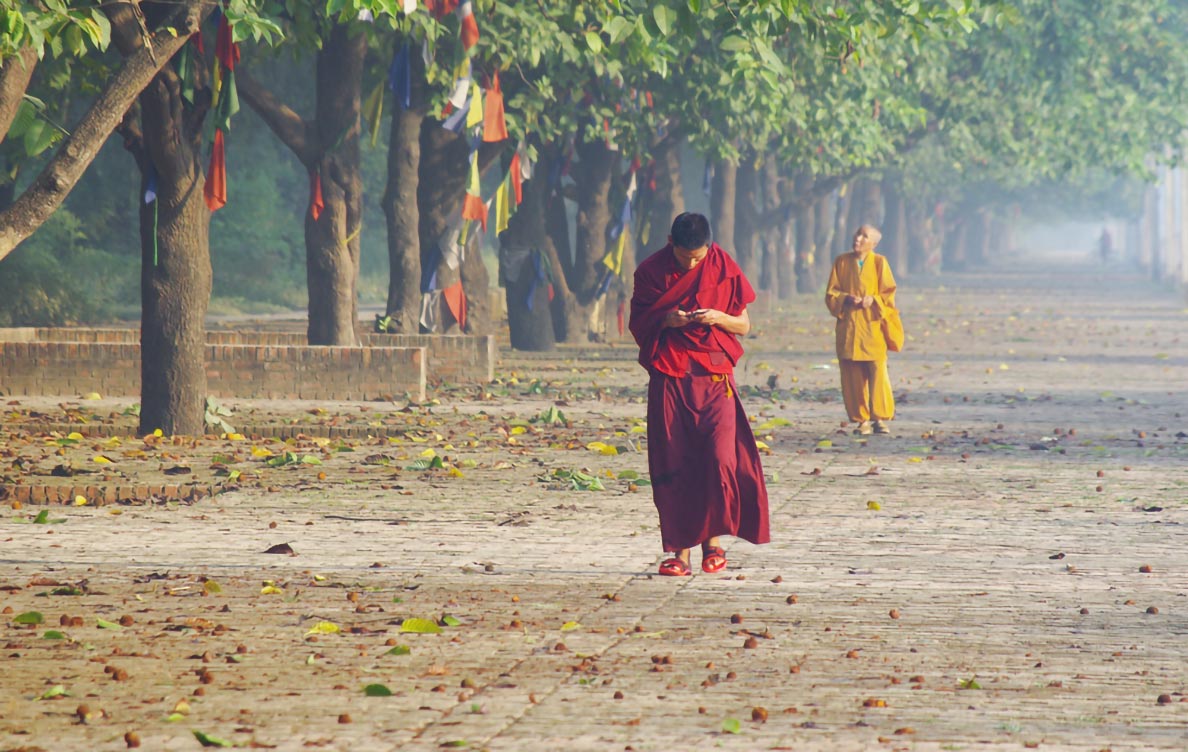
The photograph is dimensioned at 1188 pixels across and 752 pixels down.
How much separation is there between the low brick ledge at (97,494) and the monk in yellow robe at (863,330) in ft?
20.4

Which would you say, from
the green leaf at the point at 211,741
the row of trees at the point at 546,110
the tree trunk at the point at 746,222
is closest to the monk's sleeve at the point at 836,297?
the row of trees at the point at 546,110

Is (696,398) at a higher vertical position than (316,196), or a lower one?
lower

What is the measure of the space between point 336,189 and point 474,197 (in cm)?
210

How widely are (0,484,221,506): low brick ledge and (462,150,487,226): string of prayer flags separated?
9955mm

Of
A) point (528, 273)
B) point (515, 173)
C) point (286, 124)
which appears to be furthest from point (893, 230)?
point (286, 124)

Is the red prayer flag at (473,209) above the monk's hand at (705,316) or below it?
above

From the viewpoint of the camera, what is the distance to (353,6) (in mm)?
11594

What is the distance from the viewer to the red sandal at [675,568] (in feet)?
29.6

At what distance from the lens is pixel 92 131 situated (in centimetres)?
1213

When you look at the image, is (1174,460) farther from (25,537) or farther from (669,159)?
(669,159)

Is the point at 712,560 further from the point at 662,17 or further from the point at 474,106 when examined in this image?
the point at 474,106

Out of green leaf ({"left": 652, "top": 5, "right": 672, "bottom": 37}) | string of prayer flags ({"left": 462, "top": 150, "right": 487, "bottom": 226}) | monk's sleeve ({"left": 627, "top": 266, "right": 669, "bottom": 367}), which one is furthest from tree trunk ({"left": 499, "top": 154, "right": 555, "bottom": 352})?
monk's sleeve ({"left": 627, "top": 266, "right": 669, "bottom": 367})

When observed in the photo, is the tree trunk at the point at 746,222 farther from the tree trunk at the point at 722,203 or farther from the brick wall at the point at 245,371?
the brick wall at the point at 245,371

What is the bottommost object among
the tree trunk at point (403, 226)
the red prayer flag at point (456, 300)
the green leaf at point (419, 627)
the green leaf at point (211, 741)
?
the green leaf at point (211, 741)
